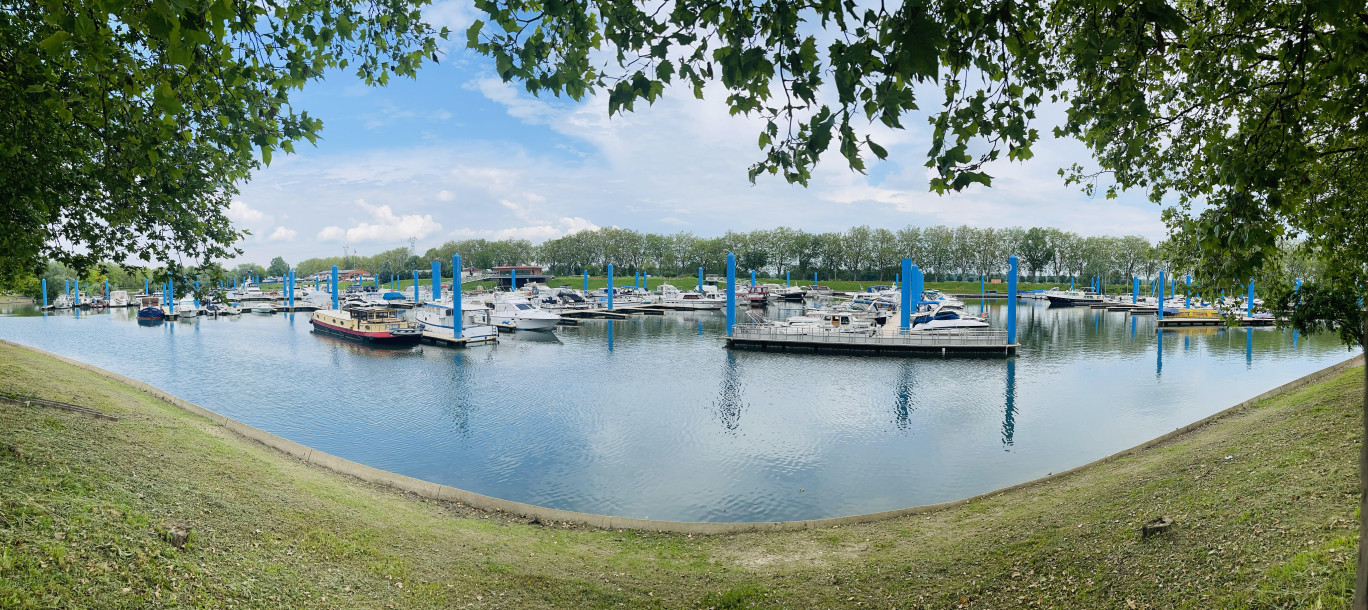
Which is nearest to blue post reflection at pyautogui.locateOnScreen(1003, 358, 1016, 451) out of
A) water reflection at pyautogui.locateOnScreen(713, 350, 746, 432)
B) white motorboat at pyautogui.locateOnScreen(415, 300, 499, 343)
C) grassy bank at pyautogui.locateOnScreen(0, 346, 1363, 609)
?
grassy bank at pyautogui.locateOnScreen(0, 346, 1363, 609)

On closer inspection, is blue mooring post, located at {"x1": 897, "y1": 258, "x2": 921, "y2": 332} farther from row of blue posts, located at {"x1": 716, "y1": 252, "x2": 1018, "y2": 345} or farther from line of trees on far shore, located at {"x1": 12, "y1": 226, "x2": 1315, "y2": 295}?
line of trees on far shore, located at {"x1": 12, "y1": 226, "x2": 1315, "y2": 295}

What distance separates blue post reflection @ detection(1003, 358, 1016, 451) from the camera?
16641 mm

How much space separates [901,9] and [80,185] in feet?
29.9

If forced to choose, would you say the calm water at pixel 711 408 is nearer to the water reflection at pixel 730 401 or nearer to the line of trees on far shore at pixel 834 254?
the water reflection at pixel 730 401

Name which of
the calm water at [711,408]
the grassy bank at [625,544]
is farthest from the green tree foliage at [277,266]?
the grassy bank at [625,544]

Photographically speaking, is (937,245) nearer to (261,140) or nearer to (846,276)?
(846,276)

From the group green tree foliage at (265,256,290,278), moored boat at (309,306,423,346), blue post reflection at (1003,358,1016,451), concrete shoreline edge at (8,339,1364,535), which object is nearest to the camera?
concrete shoreline edge at (8,339,1364,535)

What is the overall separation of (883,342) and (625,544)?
26246 millimetres

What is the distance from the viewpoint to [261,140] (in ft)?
17.4

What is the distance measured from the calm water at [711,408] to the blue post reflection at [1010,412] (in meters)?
0.09

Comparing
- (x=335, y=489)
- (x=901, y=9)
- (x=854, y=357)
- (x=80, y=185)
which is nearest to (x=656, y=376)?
(x=854, y=357)

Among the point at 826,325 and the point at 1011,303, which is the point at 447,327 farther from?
the point at 1011,303

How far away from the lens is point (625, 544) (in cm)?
827

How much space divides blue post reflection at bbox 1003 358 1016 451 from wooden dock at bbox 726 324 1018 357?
361 centimetres
